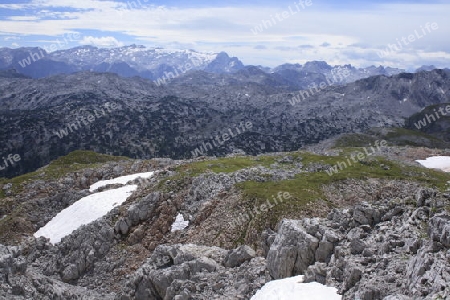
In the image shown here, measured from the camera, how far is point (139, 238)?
48.5 metres

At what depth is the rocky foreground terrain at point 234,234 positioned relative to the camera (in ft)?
77.4

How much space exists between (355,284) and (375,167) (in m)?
54.8

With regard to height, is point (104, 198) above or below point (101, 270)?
above

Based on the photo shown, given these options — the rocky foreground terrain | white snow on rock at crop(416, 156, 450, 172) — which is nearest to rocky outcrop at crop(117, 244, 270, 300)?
the rocky foreground terrain

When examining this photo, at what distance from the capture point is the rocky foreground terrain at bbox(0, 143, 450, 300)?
23595 mm

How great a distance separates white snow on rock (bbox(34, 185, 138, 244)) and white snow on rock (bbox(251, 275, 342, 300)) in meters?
34.4

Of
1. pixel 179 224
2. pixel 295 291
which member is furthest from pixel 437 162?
pixel 295 291

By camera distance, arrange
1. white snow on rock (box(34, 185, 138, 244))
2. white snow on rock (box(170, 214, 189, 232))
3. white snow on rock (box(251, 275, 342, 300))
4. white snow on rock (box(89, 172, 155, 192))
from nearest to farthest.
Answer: white snow on rock (box(251, 275, 342, 300)), white snow on rock (box(170, 214, 189, 232)), white snow on rock (box(34, 185, 138, 244)), white snow on rock (box(89, 172, 155, 192))

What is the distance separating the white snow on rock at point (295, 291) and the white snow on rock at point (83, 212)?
34366mm

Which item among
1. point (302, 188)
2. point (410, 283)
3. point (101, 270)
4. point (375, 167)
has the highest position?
point (410, 283)

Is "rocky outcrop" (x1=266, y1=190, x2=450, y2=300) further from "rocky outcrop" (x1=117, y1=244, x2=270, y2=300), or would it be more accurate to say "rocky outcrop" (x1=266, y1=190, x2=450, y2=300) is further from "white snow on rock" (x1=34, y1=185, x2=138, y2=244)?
"white snow on rock" (x1=34, y1=185, x2=138, y2=244)

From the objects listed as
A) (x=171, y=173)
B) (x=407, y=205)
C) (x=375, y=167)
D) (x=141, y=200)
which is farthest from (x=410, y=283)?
(x=375, y=167)

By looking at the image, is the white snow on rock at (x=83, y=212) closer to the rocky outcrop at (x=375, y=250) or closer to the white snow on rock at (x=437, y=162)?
the rocky outcrop at (x=375, y=250)

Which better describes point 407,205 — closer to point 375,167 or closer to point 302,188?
point 302,188
